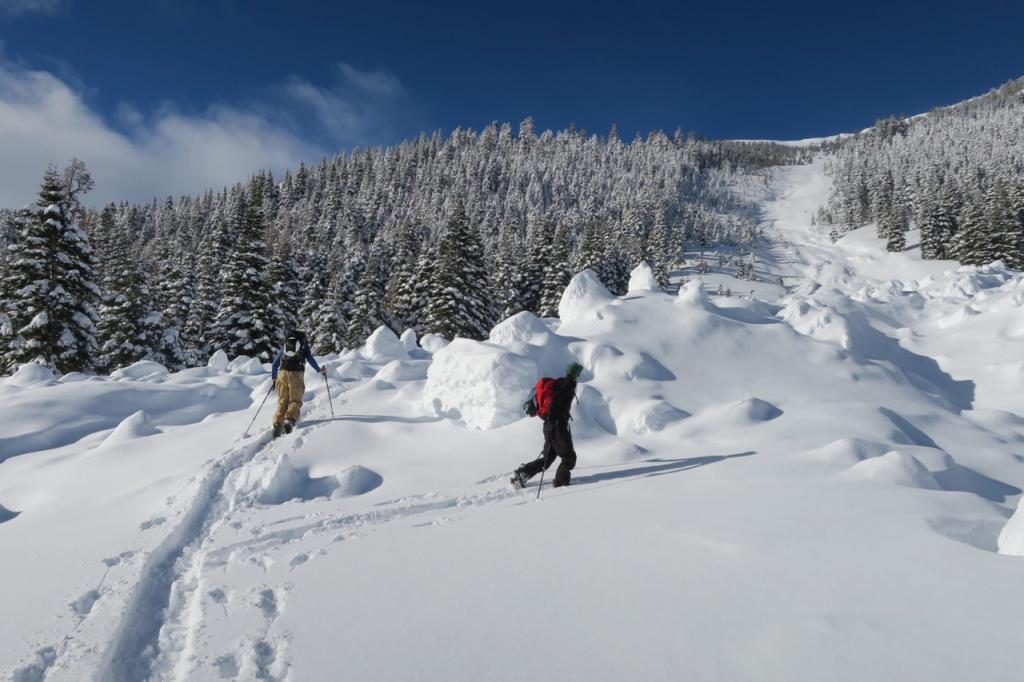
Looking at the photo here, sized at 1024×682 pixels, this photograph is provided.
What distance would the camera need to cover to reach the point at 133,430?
30.7 feet

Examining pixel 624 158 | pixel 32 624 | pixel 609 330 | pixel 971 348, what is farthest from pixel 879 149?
pixel 32 624

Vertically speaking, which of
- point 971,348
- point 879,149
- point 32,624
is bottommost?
point 971,348

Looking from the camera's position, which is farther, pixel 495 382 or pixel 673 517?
pixel 495 382

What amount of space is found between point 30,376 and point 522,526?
14.0m

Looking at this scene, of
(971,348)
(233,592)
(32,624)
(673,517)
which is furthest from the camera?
(971,348)

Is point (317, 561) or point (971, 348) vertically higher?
point (317, 561)

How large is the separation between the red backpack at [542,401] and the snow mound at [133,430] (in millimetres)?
7274

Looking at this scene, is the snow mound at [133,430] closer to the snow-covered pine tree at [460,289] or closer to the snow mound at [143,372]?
the snow mound at [143,372]

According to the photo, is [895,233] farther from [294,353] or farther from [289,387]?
[289,387]

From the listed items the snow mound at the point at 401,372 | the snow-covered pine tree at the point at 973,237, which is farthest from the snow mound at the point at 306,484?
the snow-covered pine tree at the point at 973,237

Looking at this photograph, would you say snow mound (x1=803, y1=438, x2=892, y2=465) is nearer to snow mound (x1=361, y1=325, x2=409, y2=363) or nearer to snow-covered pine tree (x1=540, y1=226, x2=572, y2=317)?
snow mound (x1=361, y1=325, x2=409, y2=363)

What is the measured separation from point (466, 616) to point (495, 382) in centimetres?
539

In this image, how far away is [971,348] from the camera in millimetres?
18500

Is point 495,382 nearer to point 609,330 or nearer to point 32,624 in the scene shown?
point 609,330
